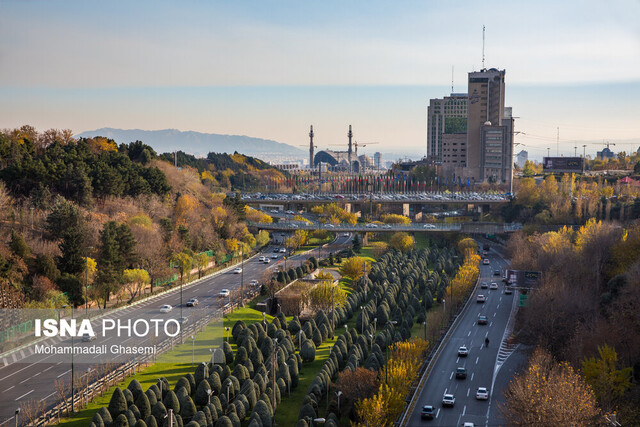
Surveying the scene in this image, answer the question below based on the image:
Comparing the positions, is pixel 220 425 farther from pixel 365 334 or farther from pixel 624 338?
pixel 624 338

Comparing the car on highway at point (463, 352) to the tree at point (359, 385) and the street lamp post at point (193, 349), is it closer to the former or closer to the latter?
the tree at point (359, 385)

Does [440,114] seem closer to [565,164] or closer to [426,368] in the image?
[565,164]

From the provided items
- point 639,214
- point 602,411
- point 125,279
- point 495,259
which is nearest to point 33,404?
point 125,279

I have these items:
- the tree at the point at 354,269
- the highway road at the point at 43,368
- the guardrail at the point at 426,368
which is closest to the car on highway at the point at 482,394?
the guardrail at the point at 426,368

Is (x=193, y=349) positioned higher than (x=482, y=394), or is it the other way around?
(x=193, y=349)

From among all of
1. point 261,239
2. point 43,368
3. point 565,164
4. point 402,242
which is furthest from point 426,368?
point 565,164

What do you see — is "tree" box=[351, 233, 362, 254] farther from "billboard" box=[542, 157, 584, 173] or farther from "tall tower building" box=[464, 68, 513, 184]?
"tall tower building" box=[464, 68, 513, 184]
